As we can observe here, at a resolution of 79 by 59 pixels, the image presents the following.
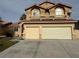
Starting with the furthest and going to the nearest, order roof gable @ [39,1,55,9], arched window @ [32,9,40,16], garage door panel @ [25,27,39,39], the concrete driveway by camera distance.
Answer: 1. roof gable @ [39,1,55,9]
2. arched window @ [32,9,40,16]
3. garage door panel @ [25,27,39,39]
4. the concrete driveway

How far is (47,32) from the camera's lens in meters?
30.1

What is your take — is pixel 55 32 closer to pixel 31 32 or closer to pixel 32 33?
pixel 32 33

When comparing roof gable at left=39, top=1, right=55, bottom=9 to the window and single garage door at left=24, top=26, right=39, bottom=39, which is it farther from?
single garage door at left=24, top=26, right=39, bottom=39

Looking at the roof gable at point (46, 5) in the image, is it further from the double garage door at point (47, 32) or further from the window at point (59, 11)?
the double garage door at point (47, 32)

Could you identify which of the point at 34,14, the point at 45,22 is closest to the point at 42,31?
the point at 45,22

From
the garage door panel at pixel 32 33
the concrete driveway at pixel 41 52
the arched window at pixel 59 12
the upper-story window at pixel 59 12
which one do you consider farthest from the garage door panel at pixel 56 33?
the concrete driveway at pixel 41 52

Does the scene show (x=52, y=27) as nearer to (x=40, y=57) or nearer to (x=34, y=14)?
(x=34, y=14)

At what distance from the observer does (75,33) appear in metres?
29.9

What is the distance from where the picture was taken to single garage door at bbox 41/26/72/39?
29.6 m

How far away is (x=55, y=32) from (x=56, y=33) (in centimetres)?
24

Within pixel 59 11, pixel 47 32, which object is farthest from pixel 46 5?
pixel 47 32

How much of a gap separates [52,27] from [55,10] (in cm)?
761

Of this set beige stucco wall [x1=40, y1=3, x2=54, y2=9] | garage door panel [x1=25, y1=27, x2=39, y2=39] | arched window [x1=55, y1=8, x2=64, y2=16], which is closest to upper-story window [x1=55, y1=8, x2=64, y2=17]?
arched window [x1=55, y1=8, x2=64, y2=16]

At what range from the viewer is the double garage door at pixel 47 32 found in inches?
1169
